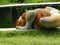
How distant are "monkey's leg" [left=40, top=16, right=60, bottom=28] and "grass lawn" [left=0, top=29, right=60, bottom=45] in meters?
0.13

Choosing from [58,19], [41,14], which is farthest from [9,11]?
[58,19]

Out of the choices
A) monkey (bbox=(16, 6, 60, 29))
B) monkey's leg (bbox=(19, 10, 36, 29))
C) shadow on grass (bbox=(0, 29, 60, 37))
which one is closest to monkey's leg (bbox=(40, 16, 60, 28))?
monkey (bbox=(16, 6, 60, 29))

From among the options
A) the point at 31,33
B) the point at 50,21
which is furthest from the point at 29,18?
the point at 50,21

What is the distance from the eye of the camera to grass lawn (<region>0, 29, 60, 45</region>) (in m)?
4.89

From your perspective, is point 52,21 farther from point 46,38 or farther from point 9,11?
point 9,11

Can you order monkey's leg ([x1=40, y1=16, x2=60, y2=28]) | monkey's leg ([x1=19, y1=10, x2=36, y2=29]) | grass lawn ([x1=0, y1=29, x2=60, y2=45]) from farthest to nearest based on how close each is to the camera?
1. monkey's leg ([x1=19, y1=10, x2=36, y2=29])
2. monkey's leg ([x1=40, y1=16, x2=60, y2=28])
3. grass lawn ([x1=0, y1=29, x2=60, y2=45])

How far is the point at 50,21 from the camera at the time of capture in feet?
17.9

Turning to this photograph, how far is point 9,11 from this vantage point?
7.62m

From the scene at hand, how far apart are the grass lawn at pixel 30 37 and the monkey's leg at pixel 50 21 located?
13 cm

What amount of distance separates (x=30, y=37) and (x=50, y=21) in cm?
49

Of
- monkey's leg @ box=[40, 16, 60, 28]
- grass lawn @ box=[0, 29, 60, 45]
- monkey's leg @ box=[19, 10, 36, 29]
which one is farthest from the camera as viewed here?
monkey's leg @ box=[19, 10, 36, 29]

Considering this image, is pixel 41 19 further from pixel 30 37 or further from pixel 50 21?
pixel 30 37

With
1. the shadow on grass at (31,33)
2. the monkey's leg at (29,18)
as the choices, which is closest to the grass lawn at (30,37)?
the shadow on grass at (31,33)

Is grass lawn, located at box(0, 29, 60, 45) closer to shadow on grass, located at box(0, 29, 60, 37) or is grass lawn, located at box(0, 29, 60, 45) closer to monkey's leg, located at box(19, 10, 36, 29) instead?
shadow on grass, located at box(0, 29, 60, 37)
